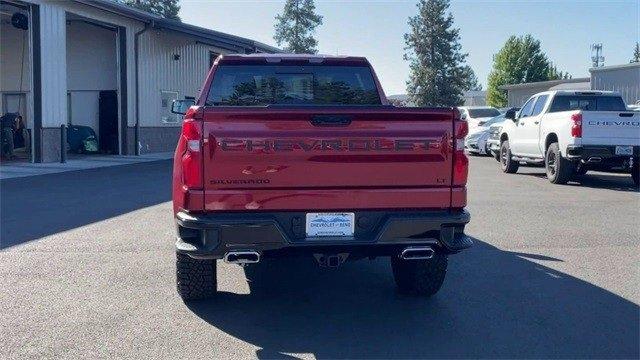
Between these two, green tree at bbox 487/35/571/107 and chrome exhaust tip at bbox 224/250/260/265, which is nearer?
chrome exhaust tip at bbox 224/250/260/265

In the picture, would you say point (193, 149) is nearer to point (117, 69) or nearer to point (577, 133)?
point (577, 133)

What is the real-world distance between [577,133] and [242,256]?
10675 mm

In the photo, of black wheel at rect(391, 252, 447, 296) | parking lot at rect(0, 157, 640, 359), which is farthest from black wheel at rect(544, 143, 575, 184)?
black wheel at rect(391, 252, 447, 296)

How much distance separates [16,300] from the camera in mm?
5805

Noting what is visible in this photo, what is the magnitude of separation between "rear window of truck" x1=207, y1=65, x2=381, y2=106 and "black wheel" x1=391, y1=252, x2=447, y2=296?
174cm

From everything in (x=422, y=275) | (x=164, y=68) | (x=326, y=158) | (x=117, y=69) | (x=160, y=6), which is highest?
(x=160, y=6)

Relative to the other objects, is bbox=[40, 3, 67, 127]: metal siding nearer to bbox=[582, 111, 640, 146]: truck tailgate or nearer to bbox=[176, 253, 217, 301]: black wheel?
bbox=[582, 111, 640, 146]: truck tailgate

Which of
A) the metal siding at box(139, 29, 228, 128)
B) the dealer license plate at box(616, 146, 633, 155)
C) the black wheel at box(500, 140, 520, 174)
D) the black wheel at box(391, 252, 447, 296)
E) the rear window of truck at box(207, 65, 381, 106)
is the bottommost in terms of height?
the black wheel at box(391, 252, 447, 296)

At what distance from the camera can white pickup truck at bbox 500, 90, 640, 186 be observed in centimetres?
1362

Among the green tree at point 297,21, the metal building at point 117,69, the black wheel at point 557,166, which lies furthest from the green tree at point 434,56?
the black wheel at point 557,166

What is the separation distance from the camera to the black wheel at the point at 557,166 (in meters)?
14.4

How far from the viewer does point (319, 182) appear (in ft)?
15.6

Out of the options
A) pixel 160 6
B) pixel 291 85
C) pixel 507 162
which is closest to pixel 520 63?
pixel 160 6

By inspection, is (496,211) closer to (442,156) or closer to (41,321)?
(442,156)
